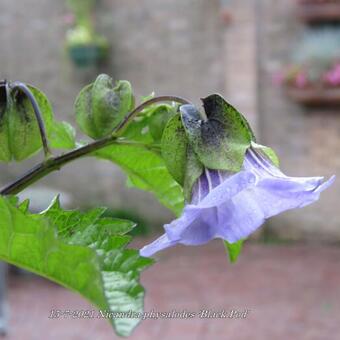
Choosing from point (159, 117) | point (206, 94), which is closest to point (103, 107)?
point (159, 117)

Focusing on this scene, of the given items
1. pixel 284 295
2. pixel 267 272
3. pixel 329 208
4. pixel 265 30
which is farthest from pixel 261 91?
pixel 284 295

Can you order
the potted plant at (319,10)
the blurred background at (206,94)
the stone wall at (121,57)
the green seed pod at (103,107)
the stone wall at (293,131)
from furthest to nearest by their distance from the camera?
the stone wall at (121,57) → the stone wall at (293,131) → the potted plant at (319,10) → the blurred background at (206,94) → the green seed pod at (103,107)

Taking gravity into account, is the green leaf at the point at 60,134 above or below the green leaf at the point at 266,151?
below

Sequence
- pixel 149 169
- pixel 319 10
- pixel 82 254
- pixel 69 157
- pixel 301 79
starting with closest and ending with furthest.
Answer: pixel 82 254 < pixel 69 157 < pixel 149 169 < pixel 319 10 < pixel 301 79

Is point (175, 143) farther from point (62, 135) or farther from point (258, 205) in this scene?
point (62, 135)

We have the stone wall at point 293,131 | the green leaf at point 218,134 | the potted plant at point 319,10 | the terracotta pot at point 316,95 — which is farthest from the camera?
the stone wall at point 293,131

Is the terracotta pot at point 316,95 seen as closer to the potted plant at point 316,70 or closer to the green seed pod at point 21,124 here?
the potted plant at point 316,70

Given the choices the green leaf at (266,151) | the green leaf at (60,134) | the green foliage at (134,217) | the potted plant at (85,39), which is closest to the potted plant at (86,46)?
the potted plant at (85,39)
